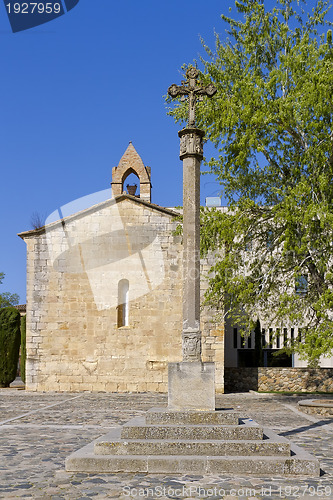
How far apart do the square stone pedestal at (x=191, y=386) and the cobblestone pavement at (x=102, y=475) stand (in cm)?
151

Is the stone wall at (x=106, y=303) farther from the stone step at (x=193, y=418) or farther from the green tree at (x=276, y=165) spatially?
the stone step at (x=193, y=418)

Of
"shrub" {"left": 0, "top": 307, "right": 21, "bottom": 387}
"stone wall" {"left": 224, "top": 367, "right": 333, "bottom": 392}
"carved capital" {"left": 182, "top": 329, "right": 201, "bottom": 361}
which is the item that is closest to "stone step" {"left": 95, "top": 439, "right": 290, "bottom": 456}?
"carved capital" {"left": 182, "top": 329, "right": 201, "bottom": 361}

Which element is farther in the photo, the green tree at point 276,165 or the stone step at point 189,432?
the green tree at point 276,165

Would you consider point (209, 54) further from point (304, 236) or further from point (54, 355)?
point (54, 355)

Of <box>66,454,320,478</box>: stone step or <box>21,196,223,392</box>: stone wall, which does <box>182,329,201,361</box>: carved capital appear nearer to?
<box>66,454,320,478</box>: stone step

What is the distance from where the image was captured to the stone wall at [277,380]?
21688 millimetres

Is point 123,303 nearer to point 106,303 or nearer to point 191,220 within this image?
point 106,303

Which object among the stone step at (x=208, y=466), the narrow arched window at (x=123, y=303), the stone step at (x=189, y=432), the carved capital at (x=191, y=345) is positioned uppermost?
the narrow arched window at (x=123, y=303)

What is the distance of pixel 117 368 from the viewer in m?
19.8

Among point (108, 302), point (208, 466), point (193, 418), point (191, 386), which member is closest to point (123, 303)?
point (108, 302)

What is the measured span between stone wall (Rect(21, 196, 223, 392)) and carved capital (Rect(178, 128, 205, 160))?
11.2m

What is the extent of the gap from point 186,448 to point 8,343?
57.7ft

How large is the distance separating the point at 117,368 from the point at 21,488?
14.0 metres

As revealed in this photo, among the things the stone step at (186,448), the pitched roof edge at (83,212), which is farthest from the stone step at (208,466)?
the pitched roof edge at (83,212)
